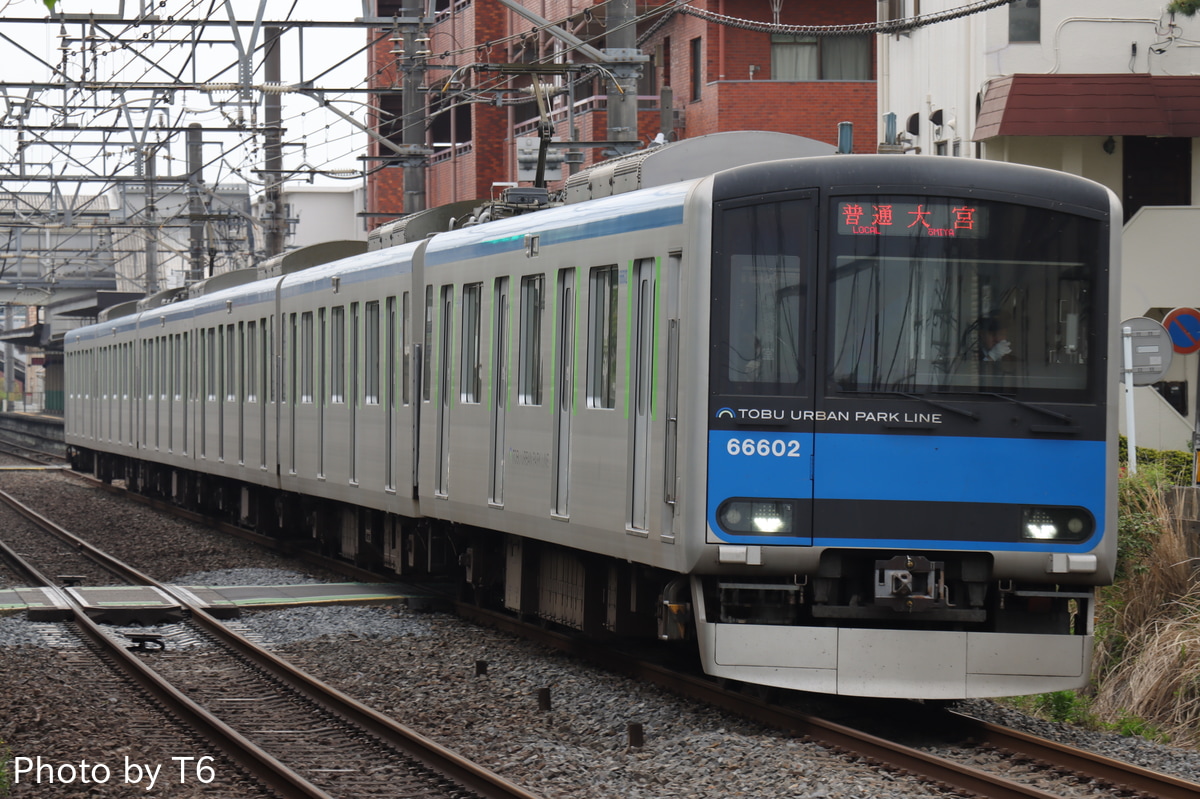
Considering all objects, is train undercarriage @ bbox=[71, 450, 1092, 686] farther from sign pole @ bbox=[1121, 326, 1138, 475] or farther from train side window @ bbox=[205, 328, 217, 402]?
train side window @ bbox=[205, 328, 217, 402]

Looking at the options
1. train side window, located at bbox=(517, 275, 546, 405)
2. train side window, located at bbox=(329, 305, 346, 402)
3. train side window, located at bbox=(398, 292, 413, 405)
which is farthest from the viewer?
train side window, located at bbox=(329, 305, 346, 402)

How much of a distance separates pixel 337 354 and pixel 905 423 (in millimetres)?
9169

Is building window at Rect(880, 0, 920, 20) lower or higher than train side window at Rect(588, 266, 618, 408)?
higher

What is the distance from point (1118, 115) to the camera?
73.3 feet

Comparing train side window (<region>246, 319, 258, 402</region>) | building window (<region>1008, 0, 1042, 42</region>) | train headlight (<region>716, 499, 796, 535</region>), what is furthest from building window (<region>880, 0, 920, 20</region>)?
train headlight (<region>716, 499, 796, 535</region>)

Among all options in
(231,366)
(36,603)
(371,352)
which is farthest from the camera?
(231,366)

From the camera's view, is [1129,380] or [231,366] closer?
[1129,380]

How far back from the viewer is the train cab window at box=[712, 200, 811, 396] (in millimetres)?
9141

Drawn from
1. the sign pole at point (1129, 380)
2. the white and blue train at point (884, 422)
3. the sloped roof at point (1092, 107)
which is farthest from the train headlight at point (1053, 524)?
the sloped roof at point (1092, 107)

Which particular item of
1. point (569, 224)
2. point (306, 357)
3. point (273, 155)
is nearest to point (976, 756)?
point (569, 224)

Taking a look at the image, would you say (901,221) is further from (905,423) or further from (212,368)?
(212,368)

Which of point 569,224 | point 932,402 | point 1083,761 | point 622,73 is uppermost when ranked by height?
point 622,73

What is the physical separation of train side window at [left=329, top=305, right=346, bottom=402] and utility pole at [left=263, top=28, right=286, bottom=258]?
32.3 ft

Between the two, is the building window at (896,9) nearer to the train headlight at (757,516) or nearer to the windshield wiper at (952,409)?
the windshield wiper at (952,409)
